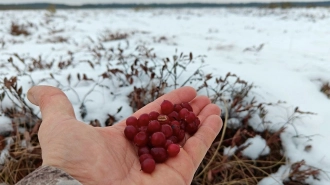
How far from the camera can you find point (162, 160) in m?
1.85

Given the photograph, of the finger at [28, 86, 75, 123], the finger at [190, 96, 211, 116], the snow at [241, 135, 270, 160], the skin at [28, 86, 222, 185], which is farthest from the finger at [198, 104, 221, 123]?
the finger at [28, 86, 75, 123]

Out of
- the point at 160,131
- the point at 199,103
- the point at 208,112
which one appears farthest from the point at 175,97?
the point at 160,131

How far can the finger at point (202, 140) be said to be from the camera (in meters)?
1.93

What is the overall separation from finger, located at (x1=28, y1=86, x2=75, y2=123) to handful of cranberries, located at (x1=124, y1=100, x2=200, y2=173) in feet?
1.53

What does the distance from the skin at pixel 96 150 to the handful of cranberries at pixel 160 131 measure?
0.21ft

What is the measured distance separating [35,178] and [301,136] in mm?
2278

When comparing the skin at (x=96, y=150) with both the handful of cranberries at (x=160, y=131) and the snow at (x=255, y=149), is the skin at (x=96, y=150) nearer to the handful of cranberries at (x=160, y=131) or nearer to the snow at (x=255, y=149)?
the handful of cranberries at (x=160, y=131)

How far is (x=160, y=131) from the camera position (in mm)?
2021

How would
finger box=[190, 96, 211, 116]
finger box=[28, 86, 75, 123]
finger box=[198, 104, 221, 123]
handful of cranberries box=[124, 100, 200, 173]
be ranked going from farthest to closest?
finger box=[190, 96, 211, 116] < finger box=[198, 104, 221, 123] < handful of cranberries box=[124, 100, 200, 173] < finger box=[28, 86, 75, 123]

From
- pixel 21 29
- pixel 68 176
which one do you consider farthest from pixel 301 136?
pixel 21 29

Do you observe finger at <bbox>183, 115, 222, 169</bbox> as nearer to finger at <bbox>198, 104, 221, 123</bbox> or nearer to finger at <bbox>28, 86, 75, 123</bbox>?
finger at <bbox>198, 104, 221, 123</bbox>

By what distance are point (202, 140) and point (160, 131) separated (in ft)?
1.08

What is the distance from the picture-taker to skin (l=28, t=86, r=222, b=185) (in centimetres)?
154

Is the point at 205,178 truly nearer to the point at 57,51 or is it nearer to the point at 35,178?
the point at 35,178
